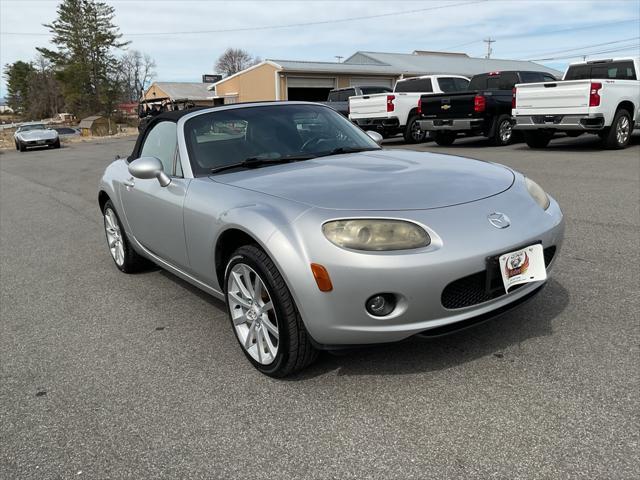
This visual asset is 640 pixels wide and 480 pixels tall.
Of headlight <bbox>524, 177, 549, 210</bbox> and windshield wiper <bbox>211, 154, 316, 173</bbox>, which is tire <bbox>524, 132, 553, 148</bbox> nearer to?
headlight <bbox>524, 177, 549, 210</bbox>

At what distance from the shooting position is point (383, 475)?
214cm

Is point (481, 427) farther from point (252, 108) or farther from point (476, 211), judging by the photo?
point (252, 108)

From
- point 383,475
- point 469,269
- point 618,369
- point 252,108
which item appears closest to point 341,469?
point 383,475

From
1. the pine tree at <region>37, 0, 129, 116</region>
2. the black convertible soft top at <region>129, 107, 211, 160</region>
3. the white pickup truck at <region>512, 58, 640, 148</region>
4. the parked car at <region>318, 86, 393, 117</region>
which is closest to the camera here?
the black convertible soft top at <region>129, 107, 211, 160</region>

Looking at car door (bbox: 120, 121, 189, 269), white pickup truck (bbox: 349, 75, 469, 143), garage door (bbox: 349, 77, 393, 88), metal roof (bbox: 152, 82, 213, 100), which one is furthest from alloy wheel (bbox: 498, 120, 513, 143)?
metal roof (bbox: 152, 82, 213, 100)

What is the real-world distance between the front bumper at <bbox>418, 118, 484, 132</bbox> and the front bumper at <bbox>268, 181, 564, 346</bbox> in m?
11.5

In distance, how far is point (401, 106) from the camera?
16.1m

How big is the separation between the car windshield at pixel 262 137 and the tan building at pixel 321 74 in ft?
106

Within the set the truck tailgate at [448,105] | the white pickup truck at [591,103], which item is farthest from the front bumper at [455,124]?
the white pickup truck at [591,103]

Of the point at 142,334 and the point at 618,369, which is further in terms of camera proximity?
the point at 142,334

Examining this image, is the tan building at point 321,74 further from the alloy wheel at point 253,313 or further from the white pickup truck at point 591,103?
the alloy wheel at point 253,313

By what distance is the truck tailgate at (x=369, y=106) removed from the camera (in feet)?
53.2

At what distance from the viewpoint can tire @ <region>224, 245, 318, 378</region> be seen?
8.73 ft

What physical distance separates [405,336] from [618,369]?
1153 mm
